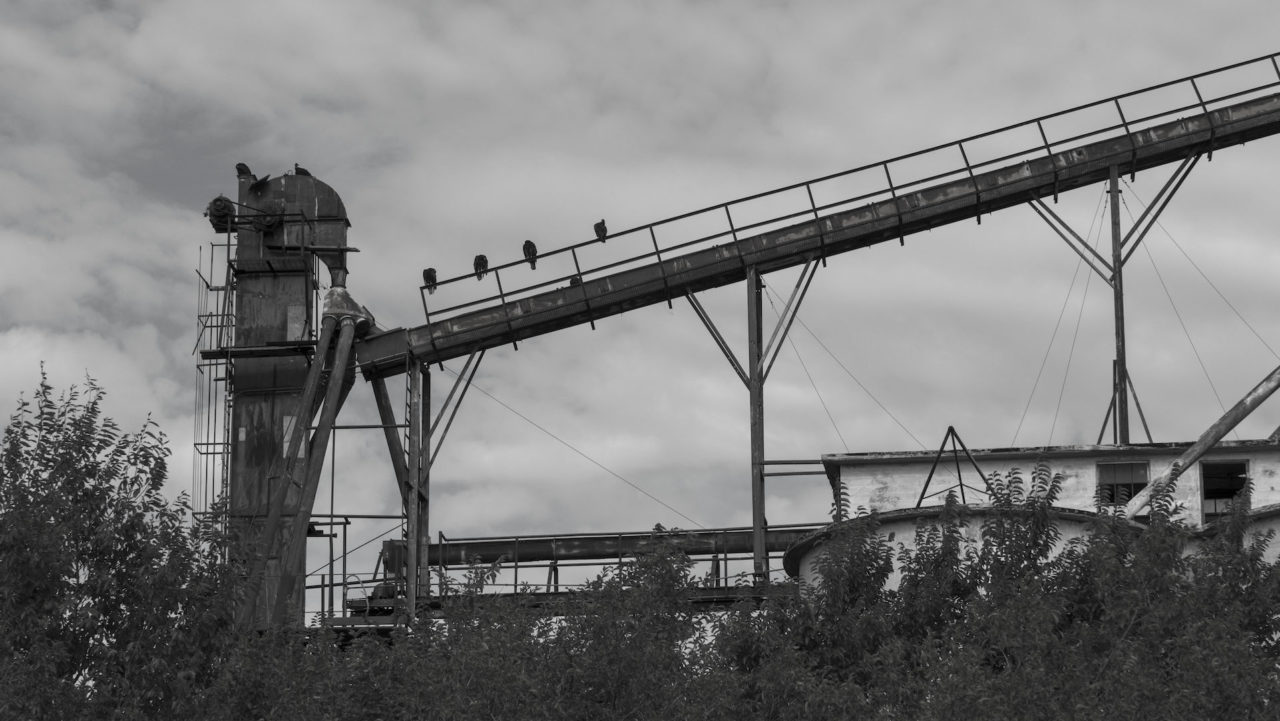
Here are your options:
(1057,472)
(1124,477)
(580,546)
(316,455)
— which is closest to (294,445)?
(316,455)

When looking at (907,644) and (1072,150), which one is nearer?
(907,644)

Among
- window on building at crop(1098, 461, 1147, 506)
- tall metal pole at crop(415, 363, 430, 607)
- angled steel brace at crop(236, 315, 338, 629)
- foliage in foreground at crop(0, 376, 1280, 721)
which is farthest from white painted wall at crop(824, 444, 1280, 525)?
angled steel brace at crop(236, 315, 338, 629)

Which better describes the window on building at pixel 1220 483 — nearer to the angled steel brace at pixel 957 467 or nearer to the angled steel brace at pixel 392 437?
the angled steel brace at pixel 957 467

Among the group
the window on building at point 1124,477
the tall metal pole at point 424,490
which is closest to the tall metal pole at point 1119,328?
the window on building at point 1124,477

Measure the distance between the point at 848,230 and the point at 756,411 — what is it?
4.24 metres

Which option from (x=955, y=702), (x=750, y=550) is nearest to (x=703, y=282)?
(x=750, y=550)

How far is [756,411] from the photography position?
3625cm

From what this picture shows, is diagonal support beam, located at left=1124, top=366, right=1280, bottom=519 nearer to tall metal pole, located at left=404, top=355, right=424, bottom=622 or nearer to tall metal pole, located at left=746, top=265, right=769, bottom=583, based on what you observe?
tall metal pole, located at left=746, top=265, right=769, bottom=583

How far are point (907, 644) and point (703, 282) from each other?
10.5m

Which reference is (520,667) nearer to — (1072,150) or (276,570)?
(276,570)

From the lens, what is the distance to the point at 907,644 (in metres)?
29.7

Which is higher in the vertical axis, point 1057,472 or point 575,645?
point 1057,472

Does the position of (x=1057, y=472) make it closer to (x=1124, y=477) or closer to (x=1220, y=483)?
(x=1124, y=477)

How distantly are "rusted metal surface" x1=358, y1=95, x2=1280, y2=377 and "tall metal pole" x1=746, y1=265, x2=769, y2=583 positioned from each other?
669 millimetres
